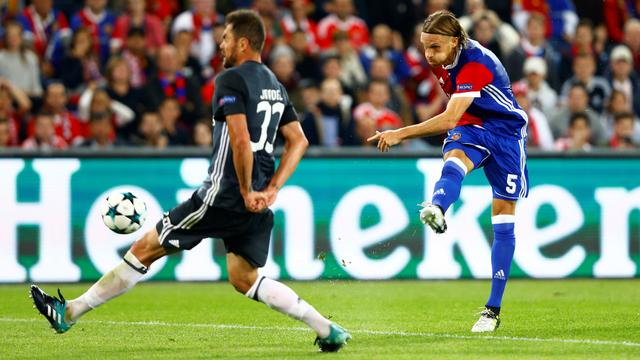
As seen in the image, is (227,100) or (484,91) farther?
(484,91)

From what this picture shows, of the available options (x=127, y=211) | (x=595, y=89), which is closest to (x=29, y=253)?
(x=127, y=211)

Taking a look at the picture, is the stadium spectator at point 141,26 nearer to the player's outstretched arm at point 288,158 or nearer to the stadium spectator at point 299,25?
the stadium spectator at point 299,25

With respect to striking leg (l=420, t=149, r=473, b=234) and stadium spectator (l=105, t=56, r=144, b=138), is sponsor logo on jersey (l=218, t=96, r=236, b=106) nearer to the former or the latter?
striking leg (l=420, t=149, r=473, b=234)

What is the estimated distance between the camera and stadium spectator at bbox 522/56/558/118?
16.0 metres

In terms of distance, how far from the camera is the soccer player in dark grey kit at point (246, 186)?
7508mm

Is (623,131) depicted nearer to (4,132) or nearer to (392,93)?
(392,93)

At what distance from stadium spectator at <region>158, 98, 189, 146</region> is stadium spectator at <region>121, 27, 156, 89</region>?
95 cm

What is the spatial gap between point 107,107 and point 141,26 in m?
2.19

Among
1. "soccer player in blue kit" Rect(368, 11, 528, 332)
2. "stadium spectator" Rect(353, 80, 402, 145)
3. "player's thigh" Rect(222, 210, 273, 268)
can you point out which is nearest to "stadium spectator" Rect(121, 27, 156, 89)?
"stadium spectator" Rect(353, 80, 402, 145)

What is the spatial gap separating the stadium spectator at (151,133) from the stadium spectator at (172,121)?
0.20m

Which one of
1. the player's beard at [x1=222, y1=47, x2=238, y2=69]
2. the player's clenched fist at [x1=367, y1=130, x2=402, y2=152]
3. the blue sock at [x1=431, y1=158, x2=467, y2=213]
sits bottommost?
the blue sock at [x1=431, y1=158, x2=467, y2=213]

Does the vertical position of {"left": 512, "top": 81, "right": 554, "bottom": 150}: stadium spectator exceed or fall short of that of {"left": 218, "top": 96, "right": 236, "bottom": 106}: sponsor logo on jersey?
it falls short

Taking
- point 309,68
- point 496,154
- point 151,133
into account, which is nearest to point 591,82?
point 309,68

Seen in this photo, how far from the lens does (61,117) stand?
1501 cm
